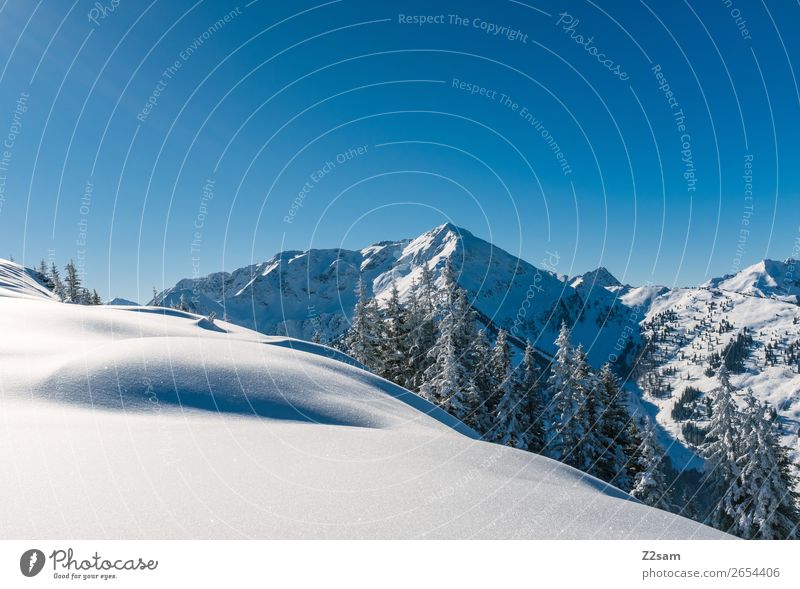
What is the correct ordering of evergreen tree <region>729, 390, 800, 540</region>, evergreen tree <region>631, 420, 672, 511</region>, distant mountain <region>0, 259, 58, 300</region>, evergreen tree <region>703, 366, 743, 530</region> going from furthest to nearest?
distant mountain <region>0, 259, 58, 300</region> → evergreen tree <region>631, 420, 672, 511</region> → evergreen tree <region>703, 366, 743, 530</region> → evergreen tree <region>729, 390, 800, 540</region>

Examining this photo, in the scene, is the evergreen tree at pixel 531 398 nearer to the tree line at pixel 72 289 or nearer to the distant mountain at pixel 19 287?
the distant mountain at pixel 19 287

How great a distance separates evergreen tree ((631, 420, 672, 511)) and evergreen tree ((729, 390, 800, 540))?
3654 millimetres

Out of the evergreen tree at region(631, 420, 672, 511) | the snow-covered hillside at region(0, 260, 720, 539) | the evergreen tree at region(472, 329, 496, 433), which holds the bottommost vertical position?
the evergreen tree at region(631, 420, 672, 511)

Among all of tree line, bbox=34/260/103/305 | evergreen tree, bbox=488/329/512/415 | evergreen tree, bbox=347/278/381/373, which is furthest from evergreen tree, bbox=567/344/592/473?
tree line, bbox=34/260/103/305

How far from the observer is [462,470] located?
597cm

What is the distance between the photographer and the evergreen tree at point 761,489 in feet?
73.8

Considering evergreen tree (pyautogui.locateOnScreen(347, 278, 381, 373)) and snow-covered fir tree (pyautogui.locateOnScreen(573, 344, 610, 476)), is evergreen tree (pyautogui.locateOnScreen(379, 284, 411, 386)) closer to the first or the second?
evergreen tree (pyautogui.locateOnScreen(347, 278, 381, 373))

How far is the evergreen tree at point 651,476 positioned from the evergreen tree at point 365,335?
2073cm

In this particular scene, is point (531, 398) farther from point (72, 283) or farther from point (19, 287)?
point (72, 283)

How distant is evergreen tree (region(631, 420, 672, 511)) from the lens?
25.5 metres
